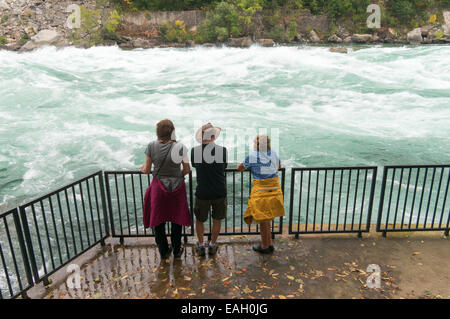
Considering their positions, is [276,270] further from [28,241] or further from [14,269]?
[14,269]

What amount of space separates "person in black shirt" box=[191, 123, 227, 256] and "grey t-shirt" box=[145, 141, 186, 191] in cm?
22

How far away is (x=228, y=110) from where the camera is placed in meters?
17.5

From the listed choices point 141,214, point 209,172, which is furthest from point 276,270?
point 141,214

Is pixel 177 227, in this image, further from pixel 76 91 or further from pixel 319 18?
pixel 319 18

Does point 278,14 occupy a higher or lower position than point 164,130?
higher

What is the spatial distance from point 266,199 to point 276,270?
39.6 inches

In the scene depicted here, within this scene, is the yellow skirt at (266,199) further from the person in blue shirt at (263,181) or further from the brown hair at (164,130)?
the brown hair at (164,130)

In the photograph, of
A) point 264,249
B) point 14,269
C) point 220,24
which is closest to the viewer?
point 264,249

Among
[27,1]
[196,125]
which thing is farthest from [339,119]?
[27,1]

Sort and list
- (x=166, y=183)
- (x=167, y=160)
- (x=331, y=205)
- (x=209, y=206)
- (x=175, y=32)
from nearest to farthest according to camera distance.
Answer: (x=167, y=160)
(x=166, y=183)
(x=209, y=206)
(x=331, y=205)
(x=175, y=32)

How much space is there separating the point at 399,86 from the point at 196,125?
13220 mm

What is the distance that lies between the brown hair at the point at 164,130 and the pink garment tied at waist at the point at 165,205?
1.99ft

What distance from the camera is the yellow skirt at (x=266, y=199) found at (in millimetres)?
4660

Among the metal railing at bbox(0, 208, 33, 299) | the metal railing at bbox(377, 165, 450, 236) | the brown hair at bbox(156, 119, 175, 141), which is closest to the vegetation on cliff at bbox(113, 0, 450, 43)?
the metal railing at bbox(377, 165, 450, 236)
